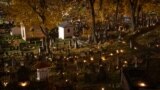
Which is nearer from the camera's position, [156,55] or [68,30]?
[156,55]

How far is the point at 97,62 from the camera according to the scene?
2380 cm

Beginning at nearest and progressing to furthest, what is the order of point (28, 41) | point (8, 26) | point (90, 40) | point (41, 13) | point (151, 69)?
1. point (151, 69)
2. point (41, 13)
3. point (90, 40)
4. point (28, 41)
5. point (8, 26)

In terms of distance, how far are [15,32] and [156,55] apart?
105 feet

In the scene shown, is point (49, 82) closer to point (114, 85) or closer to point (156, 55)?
point (114, 85)

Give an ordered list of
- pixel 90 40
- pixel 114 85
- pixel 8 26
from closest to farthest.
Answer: pixel 114 85, pixel 90 40, pixel 8 26

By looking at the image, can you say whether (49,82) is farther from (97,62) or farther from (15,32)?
(15,32)

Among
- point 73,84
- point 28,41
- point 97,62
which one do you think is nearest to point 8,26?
point 28,41

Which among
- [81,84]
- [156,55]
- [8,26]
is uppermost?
[8,26]

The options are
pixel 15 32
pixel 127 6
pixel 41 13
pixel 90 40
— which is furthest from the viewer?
pixel 15 32

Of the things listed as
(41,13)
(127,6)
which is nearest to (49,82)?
(41,13)

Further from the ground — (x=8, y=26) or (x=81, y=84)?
(x=8, y=26)

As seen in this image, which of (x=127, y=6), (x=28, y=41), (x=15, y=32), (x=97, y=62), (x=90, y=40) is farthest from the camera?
(x=15, y=32)

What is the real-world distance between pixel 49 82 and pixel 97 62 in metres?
5.41

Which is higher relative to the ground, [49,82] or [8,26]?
[8,26]
